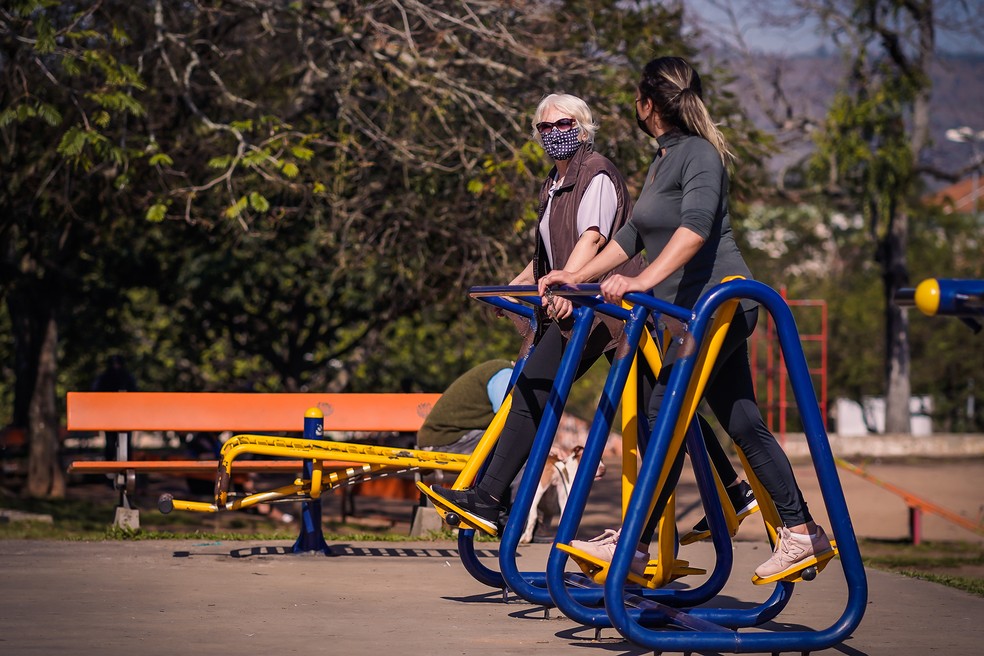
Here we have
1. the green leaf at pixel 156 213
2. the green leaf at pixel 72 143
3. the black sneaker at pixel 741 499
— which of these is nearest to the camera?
the black sneaker at pixel 741 499

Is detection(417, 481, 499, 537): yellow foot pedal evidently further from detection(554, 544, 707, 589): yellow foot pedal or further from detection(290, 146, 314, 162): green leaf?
detection(290, 146, 314, 162): green leaf

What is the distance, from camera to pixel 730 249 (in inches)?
164

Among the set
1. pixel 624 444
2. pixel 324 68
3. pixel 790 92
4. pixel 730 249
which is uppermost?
pixel 790 92

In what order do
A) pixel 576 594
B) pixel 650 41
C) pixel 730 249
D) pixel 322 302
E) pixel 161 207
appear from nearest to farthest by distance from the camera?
pixel 730 249
pixel 576 594
pixel 161 207
pixel 650 41
pixel 322 302

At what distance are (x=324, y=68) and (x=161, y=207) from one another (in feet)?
9.96

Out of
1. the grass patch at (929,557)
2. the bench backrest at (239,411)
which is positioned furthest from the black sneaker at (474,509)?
the bench backrest at (239,411)

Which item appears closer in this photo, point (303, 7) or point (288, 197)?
point (303, 7)

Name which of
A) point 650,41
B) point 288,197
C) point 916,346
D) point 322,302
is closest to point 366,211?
point 288,197

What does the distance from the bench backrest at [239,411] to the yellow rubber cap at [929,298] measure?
5.97 m

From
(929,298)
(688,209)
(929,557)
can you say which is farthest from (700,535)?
(929,557)

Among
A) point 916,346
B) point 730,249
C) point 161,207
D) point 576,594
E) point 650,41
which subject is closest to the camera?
point 730,249

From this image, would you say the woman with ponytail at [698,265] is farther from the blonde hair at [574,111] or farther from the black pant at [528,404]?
the blonde hair at [574,111]

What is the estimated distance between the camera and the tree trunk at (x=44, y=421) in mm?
14621

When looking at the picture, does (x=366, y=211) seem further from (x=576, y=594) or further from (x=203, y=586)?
(x=576, y=594)
